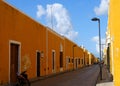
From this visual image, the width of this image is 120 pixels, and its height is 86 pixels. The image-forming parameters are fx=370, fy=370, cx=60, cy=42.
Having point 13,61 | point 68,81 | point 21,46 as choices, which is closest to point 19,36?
point 21,46

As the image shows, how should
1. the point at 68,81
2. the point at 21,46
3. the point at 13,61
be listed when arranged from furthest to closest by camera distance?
1. the point at 68,81
2. the point at 21,46
3. the point at 13,61

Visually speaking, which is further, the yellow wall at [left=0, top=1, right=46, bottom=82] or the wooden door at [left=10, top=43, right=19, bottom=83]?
the wooden door at [left=10, top=43, right=19, bottom=83]

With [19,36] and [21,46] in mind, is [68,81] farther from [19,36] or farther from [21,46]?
[19,36]

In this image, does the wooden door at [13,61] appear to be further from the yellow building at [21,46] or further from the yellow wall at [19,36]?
the yellow wall at [19,36]

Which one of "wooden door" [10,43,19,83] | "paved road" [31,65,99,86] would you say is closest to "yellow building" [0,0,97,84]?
"wooden door" [10,43,19,83]

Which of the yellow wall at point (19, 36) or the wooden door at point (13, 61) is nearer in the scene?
the yellow wall at point (19, 36)

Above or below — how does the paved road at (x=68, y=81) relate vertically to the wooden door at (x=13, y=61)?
below

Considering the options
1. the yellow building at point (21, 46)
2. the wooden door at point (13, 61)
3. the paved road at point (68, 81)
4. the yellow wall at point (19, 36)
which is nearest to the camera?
the yellow wall at point (19, 36)

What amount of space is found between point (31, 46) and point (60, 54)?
24.1m

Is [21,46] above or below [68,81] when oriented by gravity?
above

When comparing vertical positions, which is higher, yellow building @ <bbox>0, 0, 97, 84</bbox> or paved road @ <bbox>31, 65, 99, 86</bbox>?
yellow building @ <bbox>0, 0, 97, 84</bbox>

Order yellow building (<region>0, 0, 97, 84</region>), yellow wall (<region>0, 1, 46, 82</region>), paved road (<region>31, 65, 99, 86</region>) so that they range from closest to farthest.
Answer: yellow wall (<region>0, 1, 46, 82</region>) → yellow building (<region>0, 0, 97, 84</region>) → paved road (<region>31, 65, 99, 86</region>)

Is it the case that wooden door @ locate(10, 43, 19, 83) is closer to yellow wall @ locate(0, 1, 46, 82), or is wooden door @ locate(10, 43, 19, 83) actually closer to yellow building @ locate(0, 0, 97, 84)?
yellow building @ locate(0, 0, 97, 84)

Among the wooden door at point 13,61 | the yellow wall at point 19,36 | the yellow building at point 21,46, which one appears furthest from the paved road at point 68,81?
the yellow wall at point 19,36
